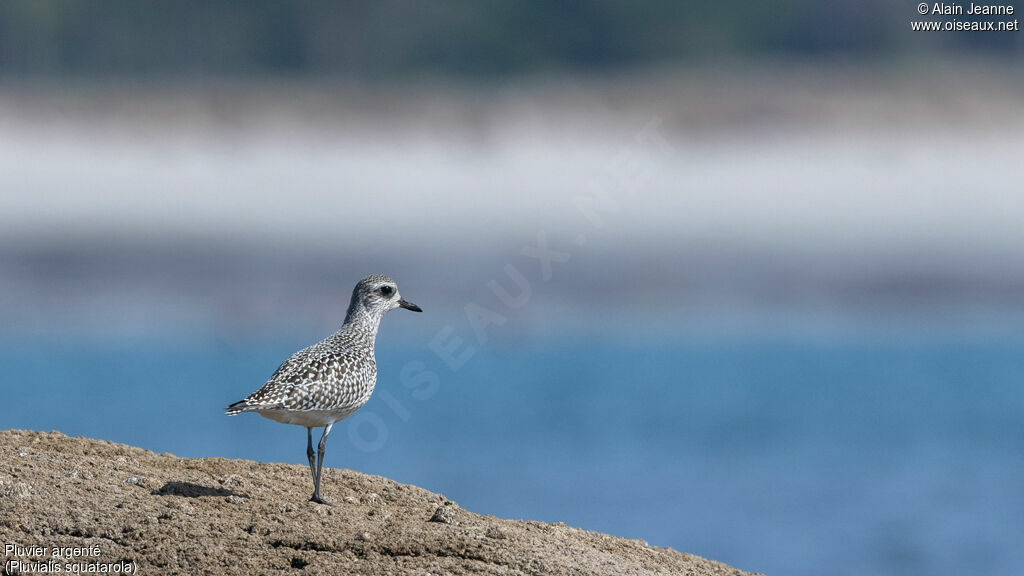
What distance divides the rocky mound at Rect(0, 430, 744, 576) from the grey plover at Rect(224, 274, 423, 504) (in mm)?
377

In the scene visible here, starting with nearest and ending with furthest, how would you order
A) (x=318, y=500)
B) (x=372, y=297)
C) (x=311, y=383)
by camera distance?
(x=318, y=500), (x=311, y=383), (x=372, y=297)

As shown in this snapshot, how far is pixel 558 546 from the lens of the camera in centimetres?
703

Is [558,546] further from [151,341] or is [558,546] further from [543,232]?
[543,232]

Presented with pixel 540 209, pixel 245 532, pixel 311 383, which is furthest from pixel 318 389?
pixel 540 209

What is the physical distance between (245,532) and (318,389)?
3.89 ft

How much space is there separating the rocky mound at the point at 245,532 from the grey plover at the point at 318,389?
377 mm

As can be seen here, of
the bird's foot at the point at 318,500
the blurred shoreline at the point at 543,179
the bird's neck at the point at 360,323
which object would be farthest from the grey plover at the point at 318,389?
the blurred shoreline at the point at 543,179

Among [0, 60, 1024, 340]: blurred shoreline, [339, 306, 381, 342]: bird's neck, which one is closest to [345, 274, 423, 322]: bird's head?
[339, 306, 381, 342]: bird's neck

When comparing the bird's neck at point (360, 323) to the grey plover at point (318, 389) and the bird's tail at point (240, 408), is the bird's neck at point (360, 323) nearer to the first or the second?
the grey plover at point (318, 389)

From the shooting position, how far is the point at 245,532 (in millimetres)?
6812

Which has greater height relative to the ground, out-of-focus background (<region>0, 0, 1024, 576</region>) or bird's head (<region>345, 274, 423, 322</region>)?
out-of-focus background (<region>0, 0, 1024, 576</region>)

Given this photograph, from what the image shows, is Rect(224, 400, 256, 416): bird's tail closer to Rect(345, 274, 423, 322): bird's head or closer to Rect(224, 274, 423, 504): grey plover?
Rect(224, 274, 423, 504): grey plover

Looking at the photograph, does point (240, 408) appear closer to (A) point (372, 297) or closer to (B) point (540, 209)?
(A) point (372, 297)

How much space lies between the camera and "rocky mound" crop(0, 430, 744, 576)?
21.2ft
